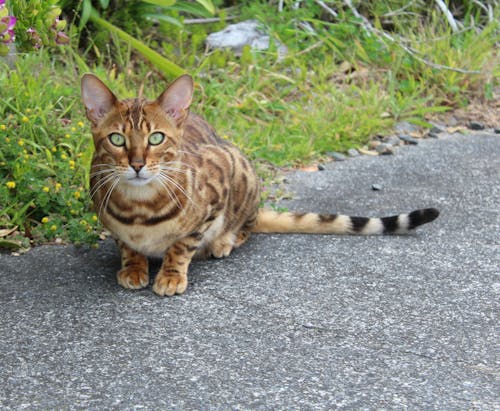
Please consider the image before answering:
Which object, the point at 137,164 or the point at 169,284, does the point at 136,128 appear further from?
the point at 169,284

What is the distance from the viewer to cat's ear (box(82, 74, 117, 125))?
321cm

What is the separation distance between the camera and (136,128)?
10.4 ft

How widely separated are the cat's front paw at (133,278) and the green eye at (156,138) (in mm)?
568

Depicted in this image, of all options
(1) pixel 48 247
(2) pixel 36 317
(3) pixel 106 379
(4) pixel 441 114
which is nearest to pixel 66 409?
(3) pixel 106 379

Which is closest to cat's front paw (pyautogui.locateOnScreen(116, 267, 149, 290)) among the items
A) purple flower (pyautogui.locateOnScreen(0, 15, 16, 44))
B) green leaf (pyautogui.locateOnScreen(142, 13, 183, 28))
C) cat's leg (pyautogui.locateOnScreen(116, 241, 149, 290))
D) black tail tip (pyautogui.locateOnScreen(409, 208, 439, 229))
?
cat's leg (pyautogui.locateOnScreen(116, 241, 149, 290))

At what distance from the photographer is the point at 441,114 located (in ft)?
20.4

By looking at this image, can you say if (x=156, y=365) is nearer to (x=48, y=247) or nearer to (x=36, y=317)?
(x=36, y=317)

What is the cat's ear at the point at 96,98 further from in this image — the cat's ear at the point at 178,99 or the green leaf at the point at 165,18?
the green leaf at the point at 165,18

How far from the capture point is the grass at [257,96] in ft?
13.1

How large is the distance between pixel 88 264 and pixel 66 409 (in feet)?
4.06

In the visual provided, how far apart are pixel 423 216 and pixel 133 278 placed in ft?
4.63

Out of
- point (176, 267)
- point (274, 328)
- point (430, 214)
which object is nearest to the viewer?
point (274, 328)

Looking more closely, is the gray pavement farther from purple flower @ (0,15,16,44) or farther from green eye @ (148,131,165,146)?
purple flower @ (0,15,16,44)

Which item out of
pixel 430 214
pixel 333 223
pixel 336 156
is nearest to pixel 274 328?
pixel 333 223
